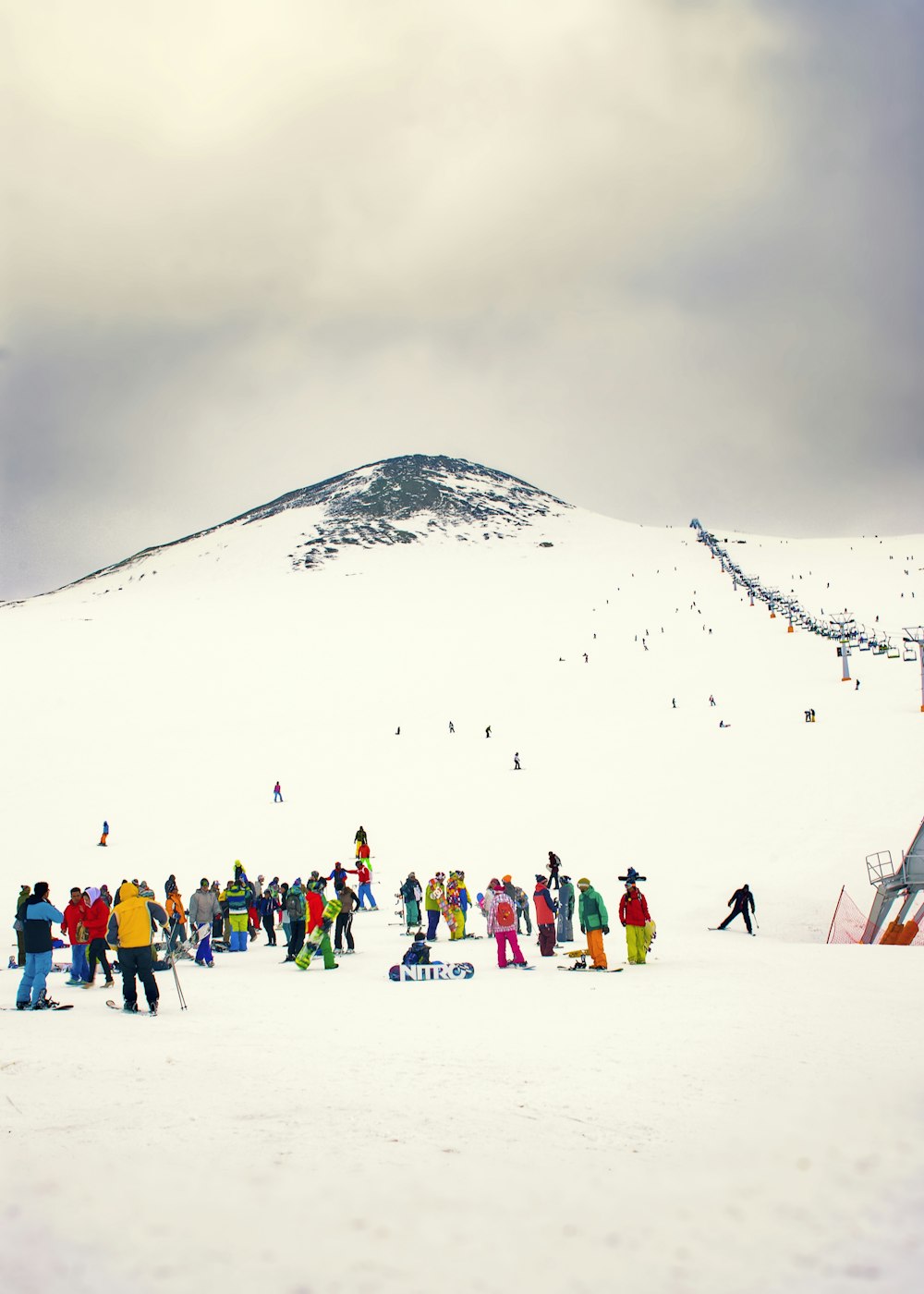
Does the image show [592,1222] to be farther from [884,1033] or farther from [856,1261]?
[884,1033]

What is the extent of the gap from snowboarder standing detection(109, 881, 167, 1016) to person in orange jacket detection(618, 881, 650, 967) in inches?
239

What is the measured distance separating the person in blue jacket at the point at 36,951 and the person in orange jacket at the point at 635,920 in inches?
278

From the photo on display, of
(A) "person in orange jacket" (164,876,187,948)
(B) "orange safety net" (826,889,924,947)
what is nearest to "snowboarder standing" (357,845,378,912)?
(A) "person in orange jacket" (164,876,187,948)

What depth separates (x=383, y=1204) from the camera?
4.34 metres

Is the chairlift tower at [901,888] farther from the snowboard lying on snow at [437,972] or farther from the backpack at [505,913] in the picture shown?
the snowboard lying on snow at [437,972]

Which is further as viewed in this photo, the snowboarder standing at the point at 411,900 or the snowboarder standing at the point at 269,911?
the snowboarder standing at the point at 269,911

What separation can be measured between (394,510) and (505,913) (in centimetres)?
14675

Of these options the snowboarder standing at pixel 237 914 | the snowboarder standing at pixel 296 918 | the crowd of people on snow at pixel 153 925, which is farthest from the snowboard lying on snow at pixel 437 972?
the snowboarder standing at pixel 237 914

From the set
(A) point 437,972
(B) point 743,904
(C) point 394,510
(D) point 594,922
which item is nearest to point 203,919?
(A) point 437,972

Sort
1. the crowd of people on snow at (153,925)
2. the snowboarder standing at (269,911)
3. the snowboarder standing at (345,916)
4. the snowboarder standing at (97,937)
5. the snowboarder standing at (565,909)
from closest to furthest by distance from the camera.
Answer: the crowd of people on snow at (153,925) < the snowboarder standing at (97,937) < the snowboarder standing at (345,916) < the snowboarder standing at (565,909) < the snowboarder standing at (269,911)

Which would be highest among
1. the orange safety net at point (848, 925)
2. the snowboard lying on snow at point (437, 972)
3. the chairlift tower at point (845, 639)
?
the chairlift tower at point (845, 639)

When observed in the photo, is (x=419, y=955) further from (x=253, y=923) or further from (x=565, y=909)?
(x=253, y=923)

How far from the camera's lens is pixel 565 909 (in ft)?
54.1

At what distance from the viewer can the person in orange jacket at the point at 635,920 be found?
12680 millimetres
